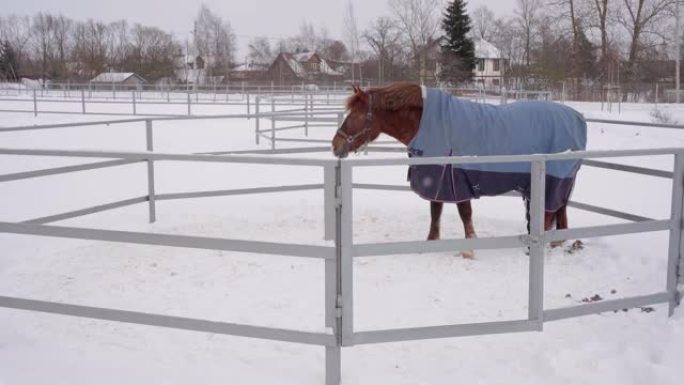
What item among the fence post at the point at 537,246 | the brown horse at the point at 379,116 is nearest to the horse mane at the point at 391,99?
the brown horse at the point at 379,116

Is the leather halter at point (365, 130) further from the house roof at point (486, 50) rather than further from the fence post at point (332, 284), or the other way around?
the house roof at point (486, 50)

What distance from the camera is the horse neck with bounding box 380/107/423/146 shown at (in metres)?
5.00

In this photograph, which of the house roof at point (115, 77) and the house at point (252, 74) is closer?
the house roof at point (115, 77)

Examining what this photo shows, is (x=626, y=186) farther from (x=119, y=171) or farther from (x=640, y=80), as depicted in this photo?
(x=640, y=80)

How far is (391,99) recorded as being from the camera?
16.4 ft

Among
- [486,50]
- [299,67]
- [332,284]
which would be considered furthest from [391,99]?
[299,67]

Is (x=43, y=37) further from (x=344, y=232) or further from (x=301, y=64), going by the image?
(x=344, y=232)

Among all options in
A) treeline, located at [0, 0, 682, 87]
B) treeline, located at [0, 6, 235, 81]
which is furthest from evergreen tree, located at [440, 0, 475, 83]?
treeline, located at [0, 6, 235, 81]

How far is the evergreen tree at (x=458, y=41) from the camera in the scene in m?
42.2

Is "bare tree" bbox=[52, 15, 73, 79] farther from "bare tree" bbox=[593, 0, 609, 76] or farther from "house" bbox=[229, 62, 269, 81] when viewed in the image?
"bare tree" bbox=[593, 0, 609, 76]

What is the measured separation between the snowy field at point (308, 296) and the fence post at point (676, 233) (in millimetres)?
185

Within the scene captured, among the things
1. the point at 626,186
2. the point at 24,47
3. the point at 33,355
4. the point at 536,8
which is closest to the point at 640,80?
the point at 536,8

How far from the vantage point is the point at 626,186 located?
871 cm

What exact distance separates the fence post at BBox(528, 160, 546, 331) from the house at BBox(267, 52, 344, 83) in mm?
53923
